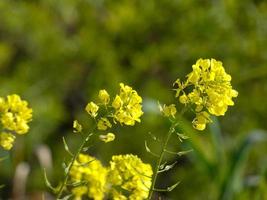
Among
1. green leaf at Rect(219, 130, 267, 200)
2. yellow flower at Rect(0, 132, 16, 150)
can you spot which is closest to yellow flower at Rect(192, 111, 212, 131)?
yellow flower at Rect(0, 132, 16, 150)

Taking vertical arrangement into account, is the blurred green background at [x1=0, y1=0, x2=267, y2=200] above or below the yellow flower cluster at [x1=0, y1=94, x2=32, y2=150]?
above

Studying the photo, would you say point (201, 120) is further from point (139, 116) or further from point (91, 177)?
point (91, 177)

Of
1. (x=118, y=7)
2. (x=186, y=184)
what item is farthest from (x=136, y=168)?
(x=118, y=7)

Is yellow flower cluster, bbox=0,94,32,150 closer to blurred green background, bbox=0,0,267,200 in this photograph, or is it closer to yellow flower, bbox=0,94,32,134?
yellow flower, bbox=0,94,32,134

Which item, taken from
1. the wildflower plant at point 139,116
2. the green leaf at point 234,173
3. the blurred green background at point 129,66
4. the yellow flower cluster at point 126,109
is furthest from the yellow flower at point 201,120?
the blurred green background at point 129,66

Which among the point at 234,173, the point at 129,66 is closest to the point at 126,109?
the point at 234,173

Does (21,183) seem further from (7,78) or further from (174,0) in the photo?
(174,0)
